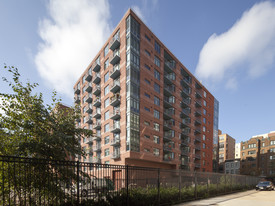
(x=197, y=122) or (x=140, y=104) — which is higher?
(x=140, y=104)

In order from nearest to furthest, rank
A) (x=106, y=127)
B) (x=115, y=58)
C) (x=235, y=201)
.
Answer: (x=235, y=201) < (x=115, y=58) < (x=106, y=127)

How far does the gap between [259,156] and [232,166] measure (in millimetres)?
15758

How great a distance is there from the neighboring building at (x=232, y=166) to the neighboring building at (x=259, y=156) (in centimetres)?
550

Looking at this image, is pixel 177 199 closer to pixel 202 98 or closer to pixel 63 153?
pixel 63 153

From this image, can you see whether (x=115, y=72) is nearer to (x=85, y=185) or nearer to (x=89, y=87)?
(x=89, y=87)

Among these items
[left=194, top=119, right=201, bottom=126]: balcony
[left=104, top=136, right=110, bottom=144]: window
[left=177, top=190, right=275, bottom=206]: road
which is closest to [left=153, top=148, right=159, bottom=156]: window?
[left=104, top=136, right=110, bottom=144]: window

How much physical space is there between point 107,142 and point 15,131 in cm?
3240

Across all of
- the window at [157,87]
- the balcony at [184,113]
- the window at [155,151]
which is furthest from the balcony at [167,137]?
the window at [157,87]

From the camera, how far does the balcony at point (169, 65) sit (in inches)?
1795

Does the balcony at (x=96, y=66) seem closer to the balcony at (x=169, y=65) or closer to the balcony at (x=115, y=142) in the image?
the balcony at (x=169, y=65)

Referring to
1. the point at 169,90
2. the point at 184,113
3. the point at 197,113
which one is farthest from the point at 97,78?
the point at 197,113

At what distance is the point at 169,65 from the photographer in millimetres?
46750

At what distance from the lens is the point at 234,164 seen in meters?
97.1

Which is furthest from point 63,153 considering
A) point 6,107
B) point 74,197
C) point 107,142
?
point 107,142
